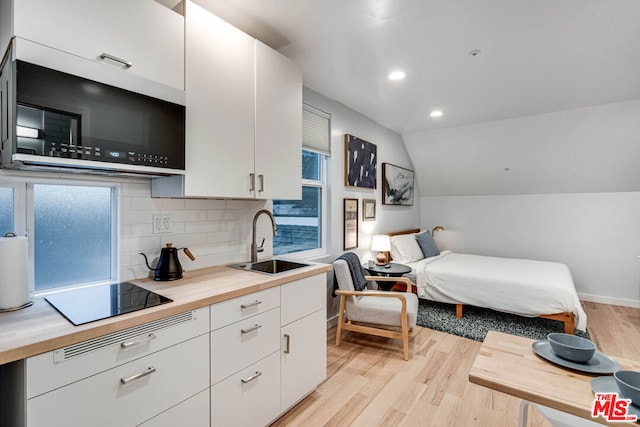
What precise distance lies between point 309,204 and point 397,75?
1.53 m

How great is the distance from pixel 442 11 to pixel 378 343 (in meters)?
2.82

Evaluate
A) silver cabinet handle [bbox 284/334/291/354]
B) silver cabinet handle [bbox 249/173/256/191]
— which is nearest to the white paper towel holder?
silver cabinet handle [bbox 249/173/256/191]

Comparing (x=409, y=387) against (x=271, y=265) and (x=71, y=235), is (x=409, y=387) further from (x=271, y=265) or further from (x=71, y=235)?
(x=71, y=235)

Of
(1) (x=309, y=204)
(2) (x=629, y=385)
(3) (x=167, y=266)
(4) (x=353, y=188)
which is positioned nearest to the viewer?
(2) (x=629, y=385)

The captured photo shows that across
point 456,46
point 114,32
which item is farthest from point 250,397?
point 456,46

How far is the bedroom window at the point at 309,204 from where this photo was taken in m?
3.06

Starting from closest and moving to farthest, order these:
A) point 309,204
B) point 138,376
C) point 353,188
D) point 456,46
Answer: point 138,376
point 456,46
point 309,204
point 353,188

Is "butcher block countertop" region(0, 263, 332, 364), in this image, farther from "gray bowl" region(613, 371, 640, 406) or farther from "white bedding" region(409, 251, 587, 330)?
"white bedding" region(409, 251, 587, 330)

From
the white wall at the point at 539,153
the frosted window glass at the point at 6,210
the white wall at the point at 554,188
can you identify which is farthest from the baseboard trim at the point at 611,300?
the frosted window glass at the point at 6,210

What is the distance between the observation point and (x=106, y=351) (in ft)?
3.82

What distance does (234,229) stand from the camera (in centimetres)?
236

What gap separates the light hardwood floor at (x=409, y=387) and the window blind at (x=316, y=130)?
199 centimetres

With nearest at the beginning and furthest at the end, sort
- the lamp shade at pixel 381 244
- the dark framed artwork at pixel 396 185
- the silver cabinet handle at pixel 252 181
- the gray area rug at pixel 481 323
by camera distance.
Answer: the silver cabinet handle at pixel 252 181 → the gray area rug at pixel 481 323 → the lamp shade at pixel 381 244 → the dark framed artwork at pixel 396 185

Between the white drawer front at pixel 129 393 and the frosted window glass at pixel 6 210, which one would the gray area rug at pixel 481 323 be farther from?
the frosted window glass at pixel 6 210
